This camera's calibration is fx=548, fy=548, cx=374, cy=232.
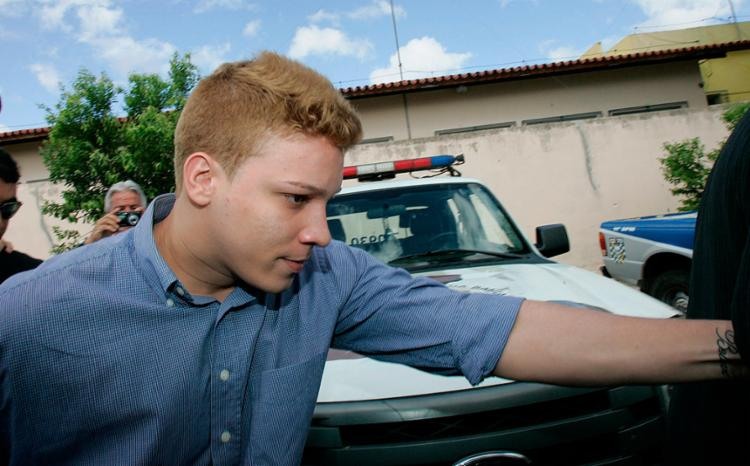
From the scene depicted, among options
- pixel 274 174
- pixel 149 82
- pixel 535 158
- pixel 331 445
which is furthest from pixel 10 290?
pixel 535 158

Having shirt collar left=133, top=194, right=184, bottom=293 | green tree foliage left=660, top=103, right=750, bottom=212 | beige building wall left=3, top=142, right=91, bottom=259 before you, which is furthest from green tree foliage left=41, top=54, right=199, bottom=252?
A: green tree foliage left=660, top=103, right=750, bottom=212

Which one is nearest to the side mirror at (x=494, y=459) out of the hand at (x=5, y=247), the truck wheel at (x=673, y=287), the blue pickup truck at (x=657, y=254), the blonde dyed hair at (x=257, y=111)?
the blonde dyed hair at (x=257, y=111)

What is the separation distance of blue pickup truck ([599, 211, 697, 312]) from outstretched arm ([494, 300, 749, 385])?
13.6 ft

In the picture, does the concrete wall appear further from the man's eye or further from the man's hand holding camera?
the man's eye

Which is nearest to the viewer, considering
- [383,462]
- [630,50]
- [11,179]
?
[383,462]

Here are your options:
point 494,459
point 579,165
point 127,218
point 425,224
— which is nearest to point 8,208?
point 127,218

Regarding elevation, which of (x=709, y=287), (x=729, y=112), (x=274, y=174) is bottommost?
(x=709, y=287)

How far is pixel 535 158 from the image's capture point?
10.9 m

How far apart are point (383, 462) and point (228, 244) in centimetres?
99

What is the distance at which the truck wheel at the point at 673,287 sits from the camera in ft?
16.9

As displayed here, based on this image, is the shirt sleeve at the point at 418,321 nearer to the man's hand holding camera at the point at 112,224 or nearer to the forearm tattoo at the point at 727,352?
the forearm tattoo at the point at 727,352

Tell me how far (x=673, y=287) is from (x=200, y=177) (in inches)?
203

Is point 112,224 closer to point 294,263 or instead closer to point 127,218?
point 127,218

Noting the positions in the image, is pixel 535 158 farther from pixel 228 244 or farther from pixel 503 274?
pixel 228 244
